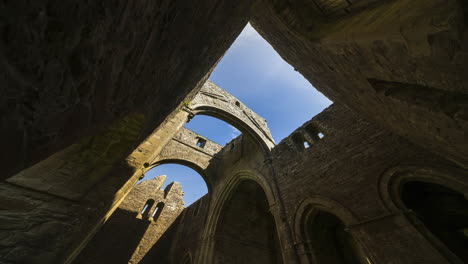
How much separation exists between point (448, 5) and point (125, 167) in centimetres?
452

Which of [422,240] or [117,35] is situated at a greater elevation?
[422,240]

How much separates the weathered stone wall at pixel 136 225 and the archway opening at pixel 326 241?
1160cm

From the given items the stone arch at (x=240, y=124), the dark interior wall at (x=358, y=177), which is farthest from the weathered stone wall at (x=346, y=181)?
the stone arch at (x=240, y=124)

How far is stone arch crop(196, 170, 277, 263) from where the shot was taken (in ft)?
23.6

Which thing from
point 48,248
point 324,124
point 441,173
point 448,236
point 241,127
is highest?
point 241,127

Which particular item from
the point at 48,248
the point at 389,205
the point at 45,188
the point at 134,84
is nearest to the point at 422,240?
the point at 389,205

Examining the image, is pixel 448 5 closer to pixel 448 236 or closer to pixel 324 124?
pixel 324 124

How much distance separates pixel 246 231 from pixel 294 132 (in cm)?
→ 557

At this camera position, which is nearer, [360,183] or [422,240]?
[422,240]

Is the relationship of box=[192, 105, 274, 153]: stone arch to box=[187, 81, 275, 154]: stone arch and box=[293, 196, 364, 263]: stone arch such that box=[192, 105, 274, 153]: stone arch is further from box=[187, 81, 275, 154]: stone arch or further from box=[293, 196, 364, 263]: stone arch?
box=[293, 196, 364, 263]: stone arch

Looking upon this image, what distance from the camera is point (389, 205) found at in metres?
3.65

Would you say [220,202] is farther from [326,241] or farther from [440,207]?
[440,207]

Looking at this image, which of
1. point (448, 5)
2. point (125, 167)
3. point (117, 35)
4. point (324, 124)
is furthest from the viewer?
point (324, 124)

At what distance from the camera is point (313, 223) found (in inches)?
213
